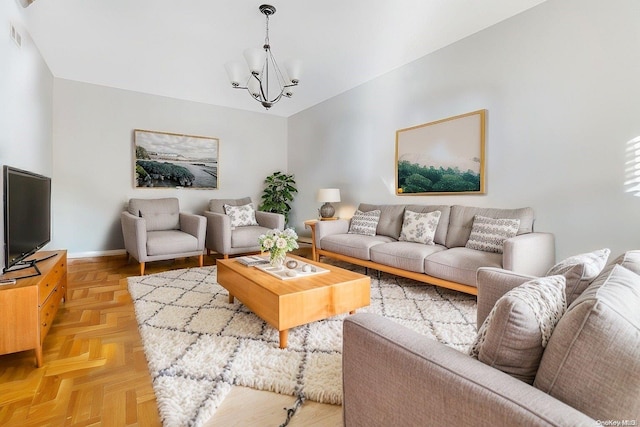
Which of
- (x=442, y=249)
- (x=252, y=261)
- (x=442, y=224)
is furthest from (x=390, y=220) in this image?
(x=252, y=261)

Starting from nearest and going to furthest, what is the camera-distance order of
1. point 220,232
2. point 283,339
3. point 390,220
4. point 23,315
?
point 23,315 → point 283,339 → point 390,220 → point 220,232

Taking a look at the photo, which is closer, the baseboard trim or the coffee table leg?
the coffee table leg

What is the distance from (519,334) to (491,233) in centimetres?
231

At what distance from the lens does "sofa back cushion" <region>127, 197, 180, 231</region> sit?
169 inches

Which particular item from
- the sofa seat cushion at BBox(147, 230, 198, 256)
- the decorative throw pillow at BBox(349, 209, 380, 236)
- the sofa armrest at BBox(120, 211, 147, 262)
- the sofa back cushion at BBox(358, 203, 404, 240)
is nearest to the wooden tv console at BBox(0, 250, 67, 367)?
the sofa armrest at BBox(120, 211, 147, 262)

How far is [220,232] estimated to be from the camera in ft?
13.6

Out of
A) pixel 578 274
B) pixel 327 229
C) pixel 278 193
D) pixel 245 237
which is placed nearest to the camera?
pixel 578 274

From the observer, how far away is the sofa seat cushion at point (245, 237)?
4.22m

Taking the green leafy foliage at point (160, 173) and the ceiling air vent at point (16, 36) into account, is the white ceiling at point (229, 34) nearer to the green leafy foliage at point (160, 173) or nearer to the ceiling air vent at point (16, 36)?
the ceiling air vent at point (16, 36)

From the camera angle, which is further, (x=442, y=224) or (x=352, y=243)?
(x=352, y=243)

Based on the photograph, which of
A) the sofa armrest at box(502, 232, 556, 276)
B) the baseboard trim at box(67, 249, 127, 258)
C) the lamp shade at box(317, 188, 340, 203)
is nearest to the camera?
the sofa armrest at box(502, 232, 556, 276)

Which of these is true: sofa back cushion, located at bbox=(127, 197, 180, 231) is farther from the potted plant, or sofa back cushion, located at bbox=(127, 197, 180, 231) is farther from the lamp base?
the lamp base

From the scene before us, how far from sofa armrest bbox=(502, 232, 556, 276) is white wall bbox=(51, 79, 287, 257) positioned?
453cm

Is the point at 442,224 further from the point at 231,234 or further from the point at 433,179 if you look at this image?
the point at 231,234
